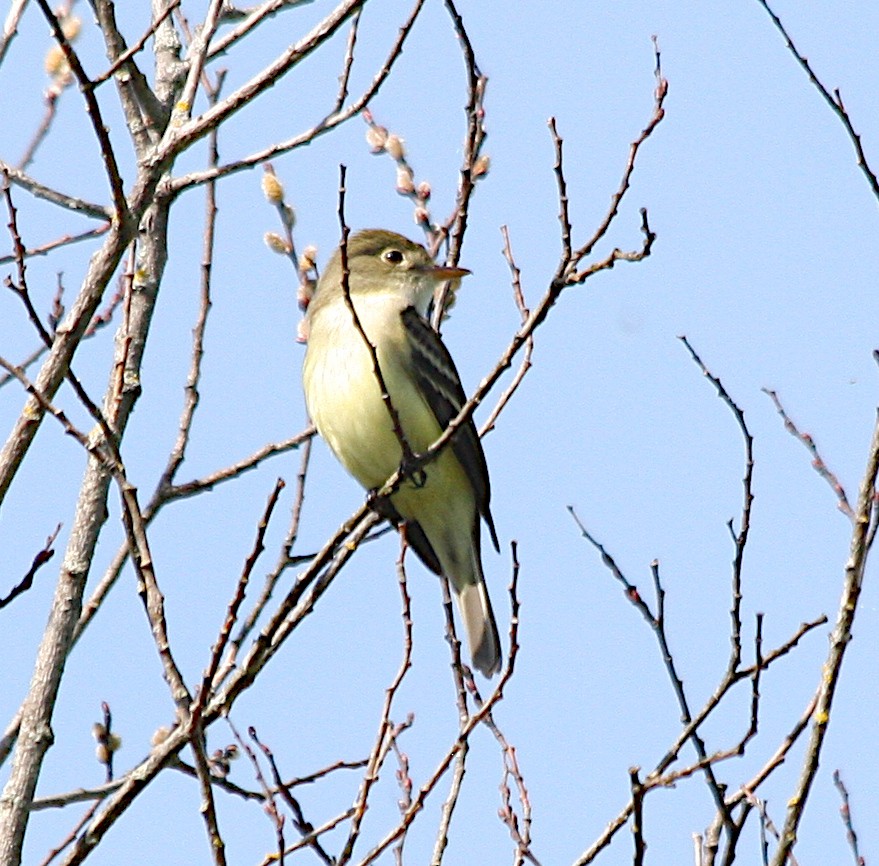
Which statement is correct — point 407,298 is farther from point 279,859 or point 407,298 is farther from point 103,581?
point 279,859

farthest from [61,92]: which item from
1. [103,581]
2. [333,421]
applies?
[103,581]

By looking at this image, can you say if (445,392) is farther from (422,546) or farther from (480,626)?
(480,626)

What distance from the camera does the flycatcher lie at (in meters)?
7.20

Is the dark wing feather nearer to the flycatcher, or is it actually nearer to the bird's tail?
the flycatcher

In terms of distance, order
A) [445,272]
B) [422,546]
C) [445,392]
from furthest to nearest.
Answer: [422,546] → [445,392] → [445,272]

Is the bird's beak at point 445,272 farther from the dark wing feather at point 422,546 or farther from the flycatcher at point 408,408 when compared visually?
the dark wing feather at point 422,546

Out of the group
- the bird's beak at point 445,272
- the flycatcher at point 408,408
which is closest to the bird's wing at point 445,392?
the flycatcher at point 408,408

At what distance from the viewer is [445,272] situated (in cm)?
732

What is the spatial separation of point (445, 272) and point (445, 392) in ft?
2.02

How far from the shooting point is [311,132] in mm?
4848

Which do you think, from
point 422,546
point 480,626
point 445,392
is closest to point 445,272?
point 445,392

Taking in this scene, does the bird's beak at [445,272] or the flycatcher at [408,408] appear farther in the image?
the flycatcher at [408,408]

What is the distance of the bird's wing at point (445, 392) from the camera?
7.48 m

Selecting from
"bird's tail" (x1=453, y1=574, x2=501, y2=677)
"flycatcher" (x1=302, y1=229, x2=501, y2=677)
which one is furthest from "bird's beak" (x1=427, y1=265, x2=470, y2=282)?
"bird's tail" (x1=453, y1=574, x2=501, y2=677)
